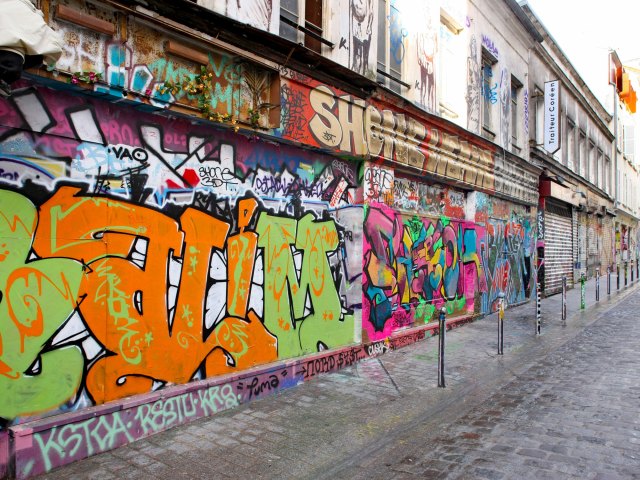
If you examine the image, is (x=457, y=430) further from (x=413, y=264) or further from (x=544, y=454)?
(x=413, y=264)

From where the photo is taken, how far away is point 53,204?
14.3 ft

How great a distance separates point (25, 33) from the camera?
11.1ft

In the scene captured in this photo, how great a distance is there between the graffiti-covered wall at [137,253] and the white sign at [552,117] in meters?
12.7

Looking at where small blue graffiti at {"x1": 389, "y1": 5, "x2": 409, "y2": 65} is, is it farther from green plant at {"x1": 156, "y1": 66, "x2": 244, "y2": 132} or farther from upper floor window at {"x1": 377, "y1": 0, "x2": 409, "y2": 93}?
green plant at {"x1": 156, "y1": 66, "x2": 244, "y2": 132}

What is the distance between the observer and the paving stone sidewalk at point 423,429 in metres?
A: 4.25

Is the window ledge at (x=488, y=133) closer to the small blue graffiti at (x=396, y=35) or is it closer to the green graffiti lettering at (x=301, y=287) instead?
the small blue graffiti at (x=396, y=35)

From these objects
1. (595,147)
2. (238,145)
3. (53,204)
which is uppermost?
(595,147)

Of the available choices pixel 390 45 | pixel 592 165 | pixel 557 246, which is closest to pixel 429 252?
pixel 390 45

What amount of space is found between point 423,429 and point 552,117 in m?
14.9

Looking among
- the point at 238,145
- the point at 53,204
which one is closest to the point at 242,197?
the point at 238,145

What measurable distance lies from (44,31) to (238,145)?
2.92 meters

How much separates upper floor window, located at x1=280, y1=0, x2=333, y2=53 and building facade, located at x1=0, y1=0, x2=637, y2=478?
5cm

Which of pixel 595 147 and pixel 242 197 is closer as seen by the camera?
pixel 242 197

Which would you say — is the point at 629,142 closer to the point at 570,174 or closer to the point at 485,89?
the point at 570,174
